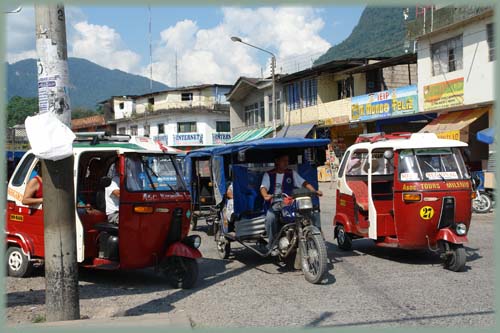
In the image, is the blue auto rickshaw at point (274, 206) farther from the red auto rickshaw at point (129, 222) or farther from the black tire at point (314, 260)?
the red auto rickshaw at point (129, 222)

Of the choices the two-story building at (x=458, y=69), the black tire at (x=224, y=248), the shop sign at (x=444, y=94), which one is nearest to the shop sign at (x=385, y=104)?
the two-story building at (x=458, y=69)

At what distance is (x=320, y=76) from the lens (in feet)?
109

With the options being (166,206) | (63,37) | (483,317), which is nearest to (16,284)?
(166,206)

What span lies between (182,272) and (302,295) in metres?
1.76

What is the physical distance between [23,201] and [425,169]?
6282 millimetres

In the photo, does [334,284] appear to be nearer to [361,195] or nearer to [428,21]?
[361,195]

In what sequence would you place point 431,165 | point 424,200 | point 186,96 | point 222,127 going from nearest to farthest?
point 424,200, point 431,165, point 222,127, point 186,96

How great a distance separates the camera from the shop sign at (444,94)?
840 inches

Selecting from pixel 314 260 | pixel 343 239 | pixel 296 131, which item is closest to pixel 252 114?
pixel 296 131

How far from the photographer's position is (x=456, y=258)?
806 cm

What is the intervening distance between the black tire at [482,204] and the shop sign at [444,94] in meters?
6.00

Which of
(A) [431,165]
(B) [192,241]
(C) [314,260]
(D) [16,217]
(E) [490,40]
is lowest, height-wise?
(C) [314,260]

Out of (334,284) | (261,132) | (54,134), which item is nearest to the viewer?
(54,134)

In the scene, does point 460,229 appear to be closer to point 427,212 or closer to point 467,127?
point 427,212
